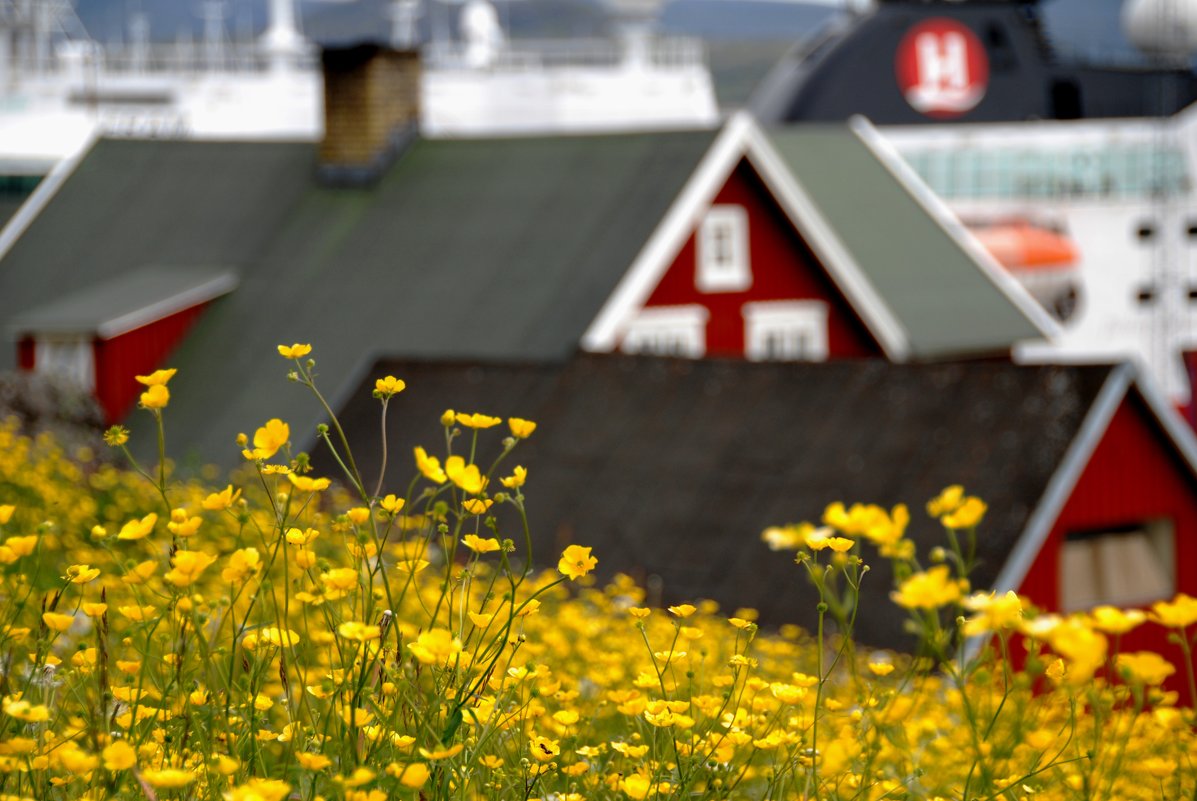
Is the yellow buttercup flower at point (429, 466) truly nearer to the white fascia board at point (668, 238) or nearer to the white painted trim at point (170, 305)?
the white fascia board at point (668, 238)

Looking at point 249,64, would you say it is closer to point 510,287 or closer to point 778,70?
point 778,70

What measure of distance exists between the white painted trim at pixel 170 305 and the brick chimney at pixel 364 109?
6.57 ft

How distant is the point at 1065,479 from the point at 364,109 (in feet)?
38.2

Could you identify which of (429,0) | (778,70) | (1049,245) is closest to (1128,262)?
(1049,245)

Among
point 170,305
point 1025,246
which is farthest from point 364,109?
point 1025,246

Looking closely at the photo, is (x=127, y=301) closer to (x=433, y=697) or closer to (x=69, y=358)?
(x=69, y=358)

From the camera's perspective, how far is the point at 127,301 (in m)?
19.9

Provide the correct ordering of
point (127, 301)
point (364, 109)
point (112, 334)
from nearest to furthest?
point (112, 334), point (127, 301), point (364, 109)

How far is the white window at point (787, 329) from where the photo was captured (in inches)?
780

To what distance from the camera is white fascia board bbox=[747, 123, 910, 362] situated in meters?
19.7

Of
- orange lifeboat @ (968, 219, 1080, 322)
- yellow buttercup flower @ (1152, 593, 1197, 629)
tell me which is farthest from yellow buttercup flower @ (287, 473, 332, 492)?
orange lifeboat @ (968, 219, 1080, 322)

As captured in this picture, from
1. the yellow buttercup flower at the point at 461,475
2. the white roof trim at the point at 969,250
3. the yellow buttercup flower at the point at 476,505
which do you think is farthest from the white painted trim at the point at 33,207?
the yellow buttercup flower at the point at 461,475

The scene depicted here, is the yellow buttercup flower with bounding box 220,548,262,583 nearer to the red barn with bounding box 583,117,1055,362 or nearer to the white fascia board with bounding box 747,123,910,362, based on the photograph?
the red barn with bounding box 583,117,1055,362

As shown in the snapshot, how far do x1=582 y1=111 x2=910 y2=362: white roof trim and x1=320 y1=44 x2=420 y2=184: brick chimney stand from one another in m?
4.50
